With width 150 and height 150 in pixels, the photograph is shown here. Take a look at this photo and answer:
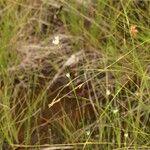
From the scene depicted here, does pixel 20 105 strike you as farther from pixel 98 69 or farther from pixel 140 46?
pixel 140 46

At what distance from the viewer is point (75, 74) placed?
1983 mm

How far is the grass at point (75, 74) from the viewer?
1819 mm

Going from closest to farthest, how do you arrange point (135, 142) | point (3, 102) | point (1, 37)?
point (135, 142)
point (3, 102)
point (1, 37)

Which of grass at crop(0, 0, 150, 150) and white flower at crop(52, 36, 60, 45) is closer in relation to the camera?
grass at crop(0, 0, 150, 150)

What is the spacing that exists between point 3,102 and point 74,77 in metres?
0.29

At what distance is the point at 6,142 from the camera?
1.87 metres

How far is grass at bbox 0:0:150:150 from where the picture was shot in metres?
1.82

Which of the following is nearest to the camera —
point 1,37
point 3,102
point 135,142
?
point 135,142

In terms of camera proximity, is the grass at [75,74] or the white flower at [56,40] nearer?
the grass at [75,74]

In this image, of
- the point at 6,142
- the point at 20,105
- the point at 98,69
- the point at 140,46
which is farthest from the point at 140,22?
the point at 6,142

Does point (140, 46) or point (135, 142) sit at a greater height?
point (140, 46)

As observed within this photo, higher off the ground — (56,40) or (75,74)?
(56,40)

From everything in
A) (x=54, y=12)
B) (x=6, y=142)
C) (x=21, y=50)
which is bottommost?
(x=6, y=142)

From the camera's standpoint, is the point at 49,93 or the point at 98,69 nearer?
the point at 98,69
